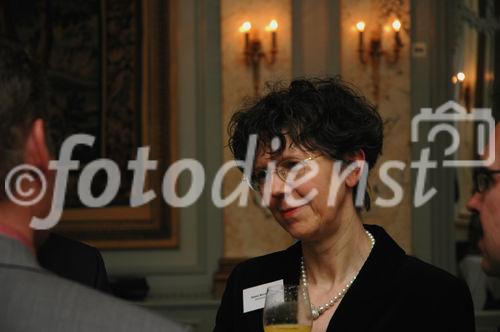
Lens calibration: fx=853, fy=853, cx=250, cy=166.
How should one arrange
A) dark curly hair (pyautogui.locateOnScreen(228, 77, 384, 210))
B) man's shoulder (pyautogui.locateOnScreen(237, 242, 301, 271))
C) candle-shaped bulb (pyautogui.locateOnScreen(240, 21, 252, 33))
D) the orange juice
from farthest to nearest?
candle-shaped bulb (pyautogui.locateOnScreen(240, 21, 252, 33)), man's shoulder (pyautogui.locateOnScreen(237, 242, 301, 271)), dark curly hair (pyautogui.locateOnScreen(228, 77, 384, 210)), the orange juice

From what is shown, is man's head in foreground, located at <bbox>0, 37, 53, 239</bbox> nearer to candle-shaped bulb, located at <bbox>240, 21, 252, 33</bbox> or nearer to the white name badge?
the white name badge

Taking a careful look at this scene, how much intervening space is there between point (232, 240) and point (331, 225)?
146 inches

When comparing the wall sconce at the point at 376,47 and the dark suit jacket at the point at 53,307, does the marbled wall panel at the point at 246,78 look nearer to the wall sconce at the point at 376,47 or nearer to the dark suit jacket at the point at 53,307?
the wall sconce at the point at 376,47

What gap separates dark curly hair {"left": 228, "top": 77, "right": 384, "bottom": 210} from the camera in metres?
2.52

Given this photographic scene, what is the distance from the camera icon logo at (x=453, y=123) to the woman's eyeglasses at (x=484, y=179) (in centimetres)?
392

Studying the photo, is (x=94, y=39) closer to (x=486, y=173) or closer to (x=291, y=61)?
(x=291, y=61)

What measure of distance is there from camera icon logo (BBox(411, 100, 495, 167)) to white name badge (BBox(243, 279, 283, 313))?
380 centimetres

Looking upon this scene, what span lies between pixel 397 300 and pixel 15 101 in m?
1.43

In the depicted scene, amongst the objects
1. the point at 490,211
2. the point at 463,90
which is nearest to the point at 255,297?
the point at 490,211

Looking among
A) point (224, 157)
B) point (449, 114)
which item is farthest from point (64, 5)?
point (449, 114)

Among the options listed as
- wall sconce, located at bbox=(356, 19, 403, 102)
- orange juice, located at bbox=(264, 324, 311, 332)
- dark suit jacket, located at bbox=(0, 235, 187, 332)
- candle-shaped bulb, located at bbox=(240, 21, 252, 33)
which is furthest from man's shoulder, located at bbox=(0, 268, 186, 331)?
wall sconce, located at bbox=(356, 19, 403, 102)

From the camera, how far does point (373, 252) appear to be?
2.55 metres

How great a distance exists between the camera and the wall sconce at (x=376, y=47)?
617 centimetres

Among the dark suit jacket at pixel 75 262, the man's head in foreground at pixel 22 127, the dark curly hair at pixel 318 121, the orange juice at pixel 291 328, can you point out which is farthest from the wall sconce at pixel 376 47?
the man's head in foreground at pixel 22 127
